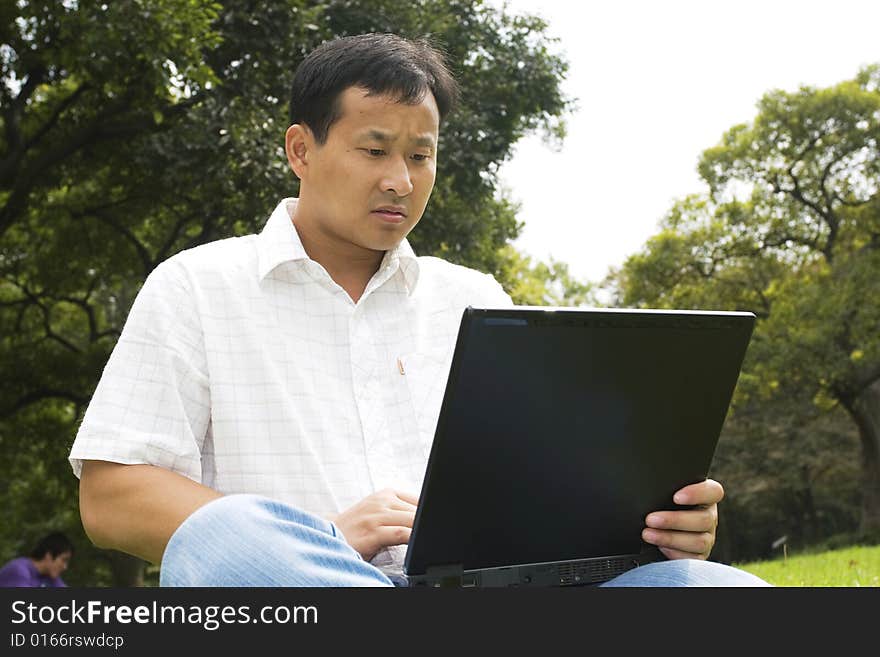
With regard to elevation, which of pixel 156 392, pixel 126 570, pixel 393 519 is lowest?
pixel 393 519

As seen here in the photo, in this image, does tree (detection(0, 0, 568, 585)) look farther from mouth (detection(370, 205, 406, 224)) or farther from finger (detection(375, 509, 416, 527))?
finger (detection(375, 509, 416, 527))

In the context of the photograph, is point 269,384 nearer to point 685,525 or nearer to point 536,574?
point 536,574

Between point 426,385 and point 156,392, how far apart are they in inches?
22.4

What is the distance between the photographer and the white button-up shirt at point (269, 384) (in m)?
1.83

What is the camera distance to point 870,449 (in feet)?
60.2

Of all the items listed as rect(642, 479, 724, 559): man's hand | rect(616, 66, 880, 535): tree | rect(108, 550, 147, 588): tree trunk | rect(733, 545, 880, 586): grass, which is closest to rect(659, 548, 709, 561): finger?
rect(642, 479, 724, 559): man's hand

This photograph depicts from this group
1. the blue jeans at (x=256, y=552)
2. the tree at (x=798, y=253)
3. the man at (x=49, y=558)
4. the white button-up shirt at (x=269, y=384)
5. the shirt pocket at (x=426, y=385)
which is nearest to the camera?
the blue jeans at (x=256, y=552)

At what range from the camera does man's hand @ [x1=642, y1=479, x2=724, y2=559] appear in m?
1.73

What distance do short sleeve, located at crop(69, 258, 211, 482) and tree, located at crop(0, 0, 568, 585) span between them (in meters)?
4.69

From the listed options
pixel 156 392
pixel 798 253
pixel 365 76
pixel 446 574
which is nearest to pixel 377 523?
pixel 446 574

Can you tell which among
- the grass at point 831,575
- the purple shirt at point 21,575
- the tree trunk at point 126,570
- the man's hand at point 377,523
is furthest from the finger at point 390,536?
the tree trunk at point 126,570

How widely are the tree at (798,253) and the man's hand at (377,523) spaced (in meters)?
16.2

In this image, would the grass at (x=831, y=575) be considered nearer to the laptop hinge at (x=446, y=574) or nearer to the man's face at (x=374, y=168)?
the man's face at (x=374, y=168)

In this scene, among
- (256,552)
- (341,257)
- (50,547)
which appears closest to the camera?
(256,552)
